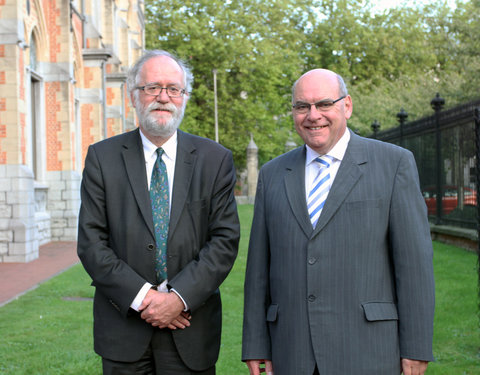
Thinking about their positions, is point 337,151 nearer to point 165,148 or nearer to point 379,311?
point 379,311

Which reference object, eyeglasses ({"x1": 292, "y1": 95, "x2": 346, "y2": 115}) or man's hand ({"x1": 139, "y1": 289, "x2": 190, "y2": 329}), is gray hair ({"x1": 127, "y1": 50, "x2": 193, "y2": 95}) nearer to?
eyeglasses ({"x1": 292, "y1": 95, "x2": 346, "y2": 115})

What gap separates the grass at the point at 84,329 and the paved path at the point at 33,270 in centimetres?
29

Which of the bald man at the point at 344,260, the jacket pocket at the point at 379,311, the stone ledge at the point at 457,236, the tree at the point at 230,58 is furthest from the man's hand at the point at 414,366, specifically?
the tree at the point at 230,58

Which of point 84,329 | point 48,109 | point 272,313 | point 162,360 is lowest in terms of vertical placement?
point 84,329

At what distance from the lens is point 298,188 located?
2900 millimetres

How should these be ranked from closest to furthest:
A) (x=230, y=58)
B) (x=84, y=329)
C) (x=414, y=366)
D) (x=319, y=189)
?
1. (x=414, y=366)
2. (x=319, y=189)
3. (x=84, y=329)
4. (x=230, y=58)

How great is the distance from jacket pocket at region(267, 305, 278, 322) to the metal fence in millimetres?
8274

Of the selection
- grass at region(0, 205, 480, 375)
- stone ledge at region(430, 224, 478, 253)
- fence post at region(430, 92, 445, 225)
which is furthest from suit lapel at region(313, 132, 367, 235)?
fence post at region(430, 92, 445, 225)

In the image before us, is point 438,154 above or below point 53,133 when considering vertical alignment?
below

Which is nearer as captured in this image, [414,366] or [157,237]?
[414,366]

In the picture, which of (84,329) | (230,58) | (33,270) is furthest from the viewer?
(230,58)

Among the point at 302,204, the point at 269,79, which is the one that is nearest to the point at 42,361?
the point at 302,204

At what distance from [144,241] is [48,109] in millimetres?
14412

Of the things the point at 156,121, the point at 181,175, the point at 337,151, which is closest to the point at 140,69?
the point at 156,121
